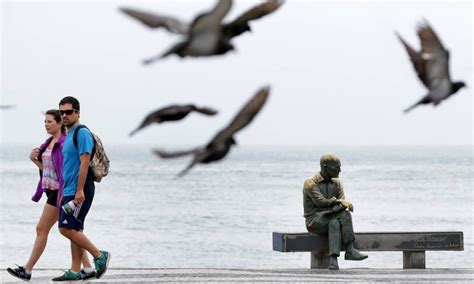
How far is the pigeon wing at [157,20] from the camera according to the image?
220cm

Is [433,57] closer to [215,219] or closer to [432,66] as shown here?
[432,66]

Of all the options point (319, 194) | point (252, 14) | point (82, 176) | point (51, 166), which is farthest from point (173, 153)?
point (319, 194)

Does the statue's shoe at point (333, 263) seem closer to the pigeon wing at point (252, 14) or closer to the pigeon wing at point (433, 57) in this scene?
the pigeon wing at point (433, 57)

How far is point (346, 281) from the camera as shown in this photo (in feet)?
36.4

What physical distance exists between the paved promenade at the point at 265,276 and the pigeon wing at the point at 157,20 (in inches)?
328

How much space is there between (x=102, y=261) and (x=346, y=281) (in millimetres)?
2576

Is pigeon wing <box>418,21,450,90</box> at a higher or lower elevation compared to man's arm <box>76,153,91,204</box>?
higher

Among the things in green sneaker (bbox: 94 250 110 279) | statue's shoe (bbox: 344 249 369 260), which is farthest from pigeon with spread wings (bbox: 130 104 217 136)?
statue's shoe (bbox: 344 249 369 260)

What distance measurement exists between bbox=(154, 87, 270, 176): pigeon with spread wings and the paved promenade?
835 cm

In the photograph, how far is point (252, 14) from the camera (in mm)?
2285

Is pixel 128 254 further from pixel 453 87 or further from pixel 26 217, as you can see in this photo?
pixel 453 87

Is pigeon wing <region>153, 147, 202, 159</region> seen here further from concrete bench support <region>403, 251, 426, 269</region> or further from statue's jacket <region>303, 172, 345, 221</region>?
concrete bench support <region>403, 251, 426, 269</region>

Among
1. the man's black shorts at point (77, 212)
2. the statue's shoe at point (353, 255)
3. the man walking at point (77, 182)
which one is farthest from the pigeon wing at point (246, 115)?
the statue's shoe at point (353, 255)

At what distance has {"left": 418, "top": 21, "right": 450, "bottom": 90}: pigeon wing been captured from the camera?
2361mm
